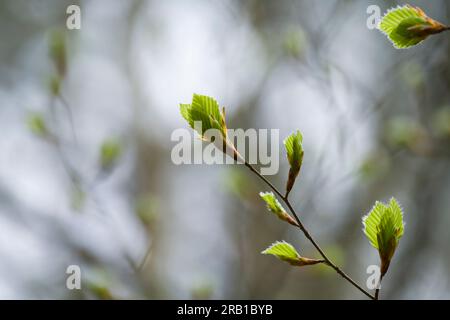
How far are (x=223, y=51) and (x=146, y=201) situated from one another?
56cm

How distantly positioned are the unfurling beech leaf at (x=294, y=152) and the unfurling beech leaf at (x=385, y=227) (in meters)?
0.08

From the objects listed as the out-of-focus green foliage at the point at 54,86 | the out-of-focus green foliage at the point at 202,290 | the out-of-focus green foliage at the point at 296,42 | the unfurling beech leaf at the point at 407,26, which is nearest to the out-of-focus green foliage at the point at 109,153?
the out-of-focus green foliage at the point at 54,86

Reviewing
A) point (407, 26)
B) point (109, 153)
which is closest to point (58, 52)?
point (109, 153)

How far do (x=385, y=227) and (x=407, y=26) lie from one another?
0.17 m

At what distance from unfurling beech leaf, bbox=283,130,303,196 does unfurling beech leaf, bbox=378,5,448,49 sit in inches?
4.7

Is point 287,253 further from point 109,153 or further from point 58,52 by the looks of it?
point 58,52

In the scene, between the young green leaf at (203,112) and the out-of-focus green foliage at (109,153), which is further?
the out-of-focus green foliage at (109,153)

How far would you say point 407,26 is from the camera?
1.47 feet

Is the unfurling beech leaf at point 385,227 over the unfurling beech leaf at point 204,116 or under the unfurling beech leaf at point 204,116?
under

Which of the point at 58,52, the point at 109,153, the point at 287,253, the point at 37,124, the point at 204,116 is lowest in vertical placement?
the point at 287,253

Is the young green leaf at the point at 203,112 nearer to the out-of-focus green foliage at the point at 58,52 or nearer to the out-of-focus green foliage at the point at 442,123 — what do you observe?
the out-of-focus green foliage at the point at 58,52

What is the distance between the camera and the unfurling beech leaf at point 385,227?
471mm

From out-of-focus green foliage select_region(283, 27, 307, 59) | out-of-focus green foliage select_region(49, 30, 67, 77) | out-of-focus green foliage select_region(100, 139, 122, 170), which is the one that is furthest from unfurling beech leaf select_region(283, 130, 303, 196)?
out-of-focus green foliage select_region(283, 27, 307, 59)

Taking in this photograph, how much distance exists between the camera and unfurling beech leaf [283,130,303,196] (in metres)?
0.51
